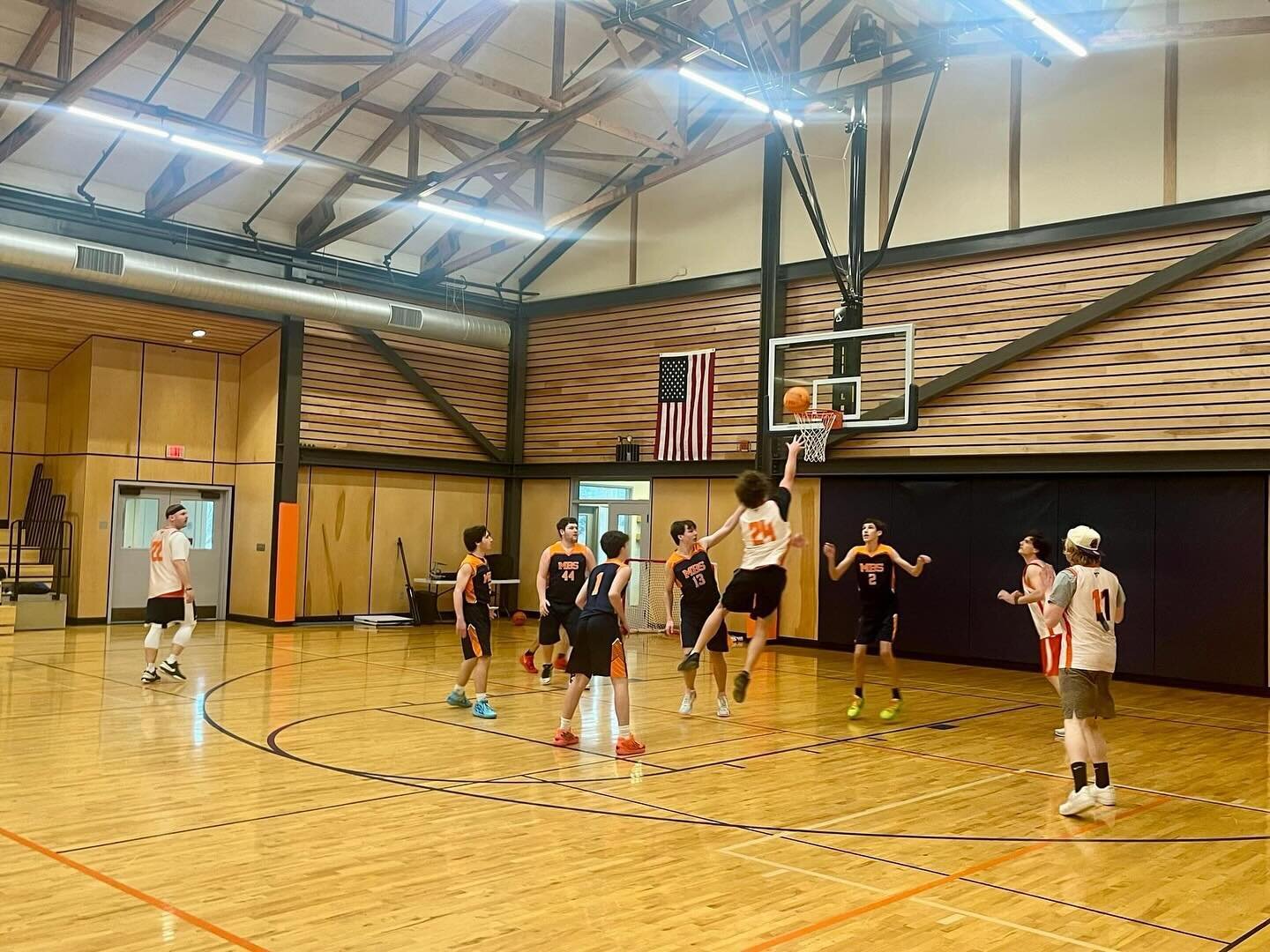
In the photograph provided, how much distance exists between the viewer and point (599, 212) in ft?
72.4

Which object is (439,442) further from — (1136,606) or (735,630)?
(1136,606)

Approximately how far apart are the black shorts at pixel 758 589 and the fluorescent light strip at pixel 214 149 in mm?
10442

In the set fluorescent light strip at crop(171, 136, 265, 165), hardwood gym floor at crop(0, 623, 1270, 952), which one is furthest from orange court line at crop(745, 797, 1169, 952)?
fluorescent light strip at crop(171, 136, 265, 165)

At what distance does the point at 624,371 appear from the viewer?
2142 centimetres

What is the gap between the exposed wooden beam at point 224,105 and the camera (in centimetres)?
1587

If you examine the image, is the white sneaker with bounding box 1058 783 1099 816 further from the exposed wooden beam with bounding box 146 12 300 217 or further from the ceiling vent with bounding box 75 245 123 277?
the ceiling vent with bounding box 75 245 123 277

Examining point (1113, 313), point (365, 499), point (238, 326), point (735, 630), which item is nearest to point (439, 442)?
point (365, 499)

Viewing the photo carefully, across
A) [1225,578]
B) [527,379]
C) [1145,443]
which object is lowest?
[1225,578]

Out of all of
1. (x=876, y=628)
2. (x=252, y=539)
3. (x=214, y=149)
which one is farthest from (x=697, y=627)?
(x=252, y=539)

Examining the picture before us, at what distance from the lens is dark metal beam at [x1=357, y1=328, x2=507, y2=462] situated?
2122cm

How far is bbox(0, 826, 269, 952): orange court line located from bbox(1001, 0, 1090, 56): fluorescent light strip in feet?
39.8

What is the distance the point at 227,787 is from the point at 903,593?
12.4 metres

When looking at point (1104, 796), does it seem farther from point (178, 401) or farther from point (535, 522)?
point (178, 401)

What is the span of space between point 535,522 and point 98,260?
9.59 meters
